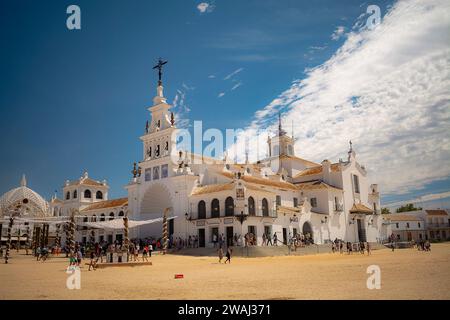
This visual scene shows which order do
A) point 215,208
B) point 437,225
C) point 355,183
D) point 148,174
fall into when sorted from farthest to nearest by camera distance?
point 437,225
point 355,183
point 148,174
point 215,208

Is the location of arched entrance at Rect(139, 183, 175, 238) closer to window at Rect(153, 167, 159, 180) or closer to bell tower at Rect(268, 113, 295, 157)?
window at Rect(153, 167, 159, 180)

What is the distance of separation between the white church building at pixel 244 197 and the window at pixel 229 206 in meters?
0.10

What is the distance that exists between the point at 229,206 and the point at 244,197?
2.48 metres

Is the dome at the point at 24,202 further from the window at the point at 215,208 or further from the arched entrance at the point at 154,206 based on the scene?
the window at the point at 215,208

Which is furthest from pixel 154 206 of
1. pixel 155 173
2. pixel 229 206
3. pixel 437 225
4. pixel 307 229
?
pixel 437 225

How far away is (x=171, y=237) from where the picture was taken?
44938mm

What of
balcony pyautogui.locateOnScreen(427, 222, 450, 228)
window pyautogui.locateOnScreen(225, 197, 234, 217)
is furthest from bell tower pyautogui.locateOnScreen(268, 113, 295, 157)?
balcony pyautogui.locateOnScreen(427, 222, 450, 228)

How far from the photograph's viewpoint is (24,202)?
235 ft

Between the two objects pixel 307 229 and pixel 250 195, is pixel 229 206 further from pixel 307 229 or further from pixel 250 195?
Result: pixel 307 229

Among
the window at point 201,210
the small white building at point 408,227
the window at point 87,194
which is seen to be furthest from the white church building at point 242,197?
the small white building at point 408,227

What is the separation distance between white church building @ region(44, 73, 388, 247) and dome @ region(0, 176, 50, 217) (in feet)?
51.9

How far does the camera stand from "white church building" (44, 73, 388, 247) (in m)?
40.6
